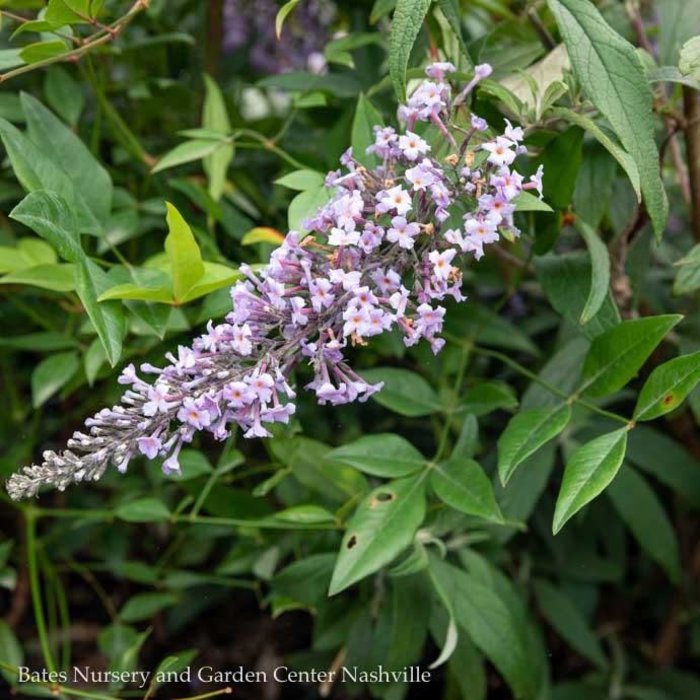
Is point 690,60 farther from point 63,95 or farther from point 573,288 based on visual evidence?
point 63,95

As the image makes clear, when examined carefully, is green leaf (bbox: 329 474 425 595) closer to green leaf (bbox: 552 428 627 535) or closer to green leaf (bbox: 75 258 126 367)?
green leaf (bbox: 552 428 627 535)

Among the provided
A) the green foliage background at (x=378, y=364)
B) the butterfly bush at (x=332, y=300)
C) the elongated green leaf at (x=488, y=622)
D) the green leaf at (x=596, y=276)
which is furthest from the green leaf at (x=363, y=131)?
the elongated green leaf at (x=488, y=622)

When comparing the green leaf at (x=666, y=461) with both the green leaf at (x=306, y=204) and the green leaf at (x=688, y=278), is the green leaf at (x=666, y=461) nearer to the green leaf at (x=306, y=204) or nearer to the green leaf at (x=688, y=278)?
the green leaf at (x=688, y=278)

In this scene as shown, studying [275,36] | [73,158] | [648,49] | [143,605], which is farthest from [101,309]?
[275,36]

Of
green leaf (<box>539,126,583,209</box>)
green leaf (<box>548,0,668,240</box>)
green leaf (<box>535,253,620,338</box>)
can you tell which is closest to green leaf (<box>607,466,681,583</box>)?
green leaf (<box>535,253,620,338</box>)

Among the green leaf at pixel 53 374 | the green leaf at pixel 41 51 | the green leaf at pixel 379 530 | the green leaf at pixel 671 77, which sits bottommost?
the green leaf at pixel 379 530
